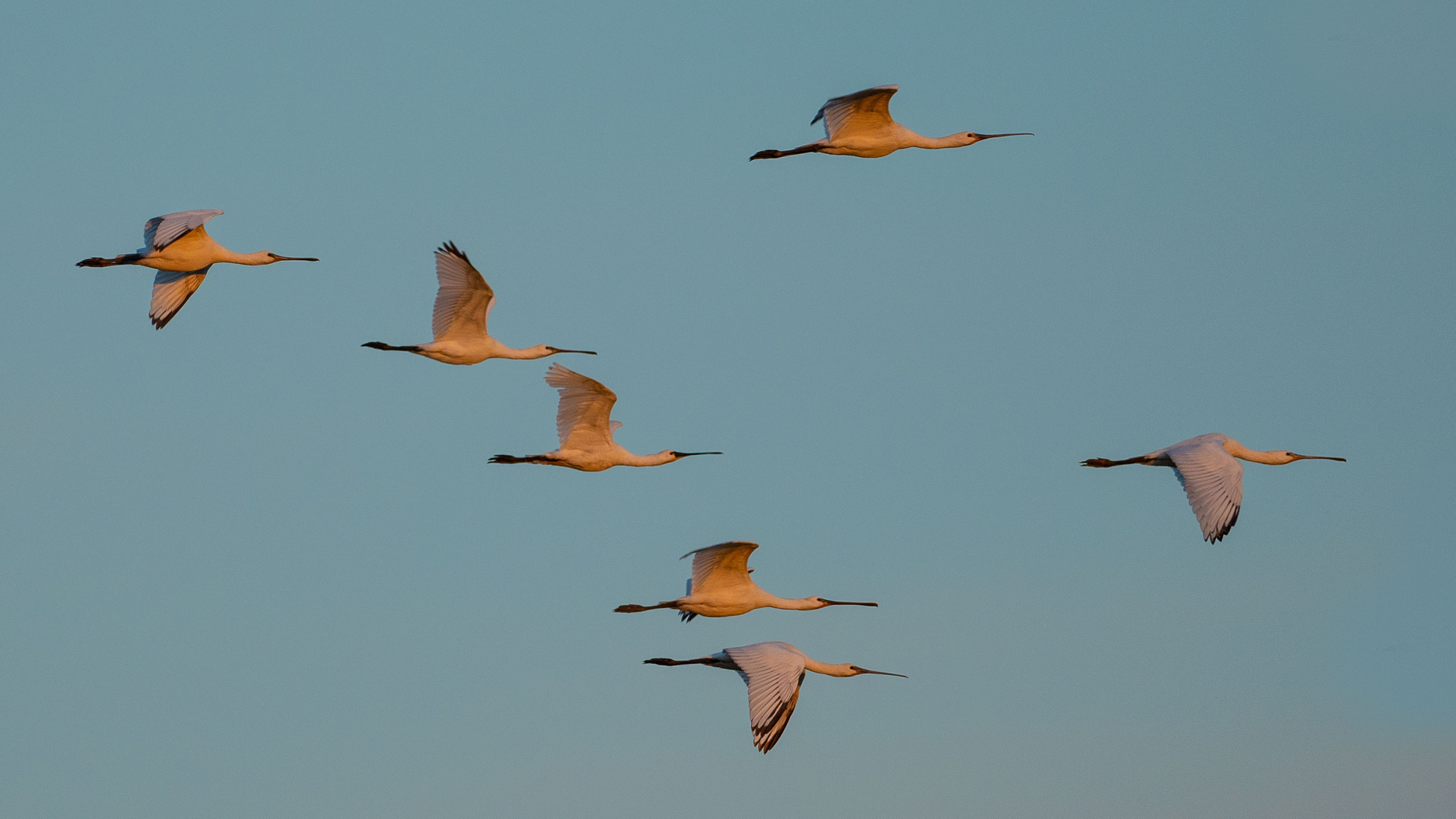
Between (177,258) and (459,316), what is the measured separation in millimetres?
4248

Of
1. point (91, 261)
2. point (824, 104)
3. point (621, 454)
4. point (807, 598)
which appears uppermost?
point (824, 104)

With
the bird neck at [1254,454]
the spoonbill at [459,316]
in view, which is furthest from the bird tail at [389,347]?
the bird neck at [1254,454]

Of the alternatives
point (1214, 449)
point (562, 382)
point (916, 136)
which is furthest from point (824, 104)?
point (1214, 449)

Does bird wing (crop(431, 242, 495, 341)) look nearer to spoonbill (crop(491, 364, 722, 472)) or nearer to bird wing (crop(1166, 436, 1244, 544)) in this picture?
spoonbill (crop(491, 364, 722, 472))

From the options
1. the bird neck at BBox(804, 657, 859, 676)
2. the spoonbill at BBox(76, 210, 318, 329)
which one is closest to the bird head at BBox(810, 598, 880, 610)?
the bird neck at BBox(804, 657, 859, 676)

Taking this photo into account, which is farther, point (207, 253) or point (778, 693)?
point (207, 253)

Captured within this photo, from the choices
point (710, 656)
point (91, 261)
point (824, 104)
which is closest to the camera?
point (710, 656)

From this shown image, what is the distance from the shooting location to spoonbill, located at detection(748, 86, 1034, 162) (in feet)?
86.3

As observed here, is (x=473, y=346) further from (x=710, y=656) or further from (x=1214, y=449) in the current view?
(x=1214, y=449)

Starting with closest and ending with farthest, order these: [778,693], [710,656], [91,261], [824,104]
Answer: [778,693]
[710,656]
[824,104]
[91,261]

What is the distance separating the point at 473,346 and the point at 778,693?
6591 millimetres

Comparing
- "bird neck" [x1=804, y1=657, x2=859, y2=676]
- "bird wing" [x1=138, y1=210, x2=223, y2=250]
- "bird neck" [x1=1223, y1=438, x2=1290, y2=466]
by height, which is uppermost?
"bird wing" [x1=138, y1=210, x2=223, y2=250]

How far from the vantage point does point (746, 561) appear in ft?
85.0

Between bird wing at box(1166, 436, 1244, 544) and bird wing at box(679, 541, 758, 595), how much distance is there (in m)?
5.10
